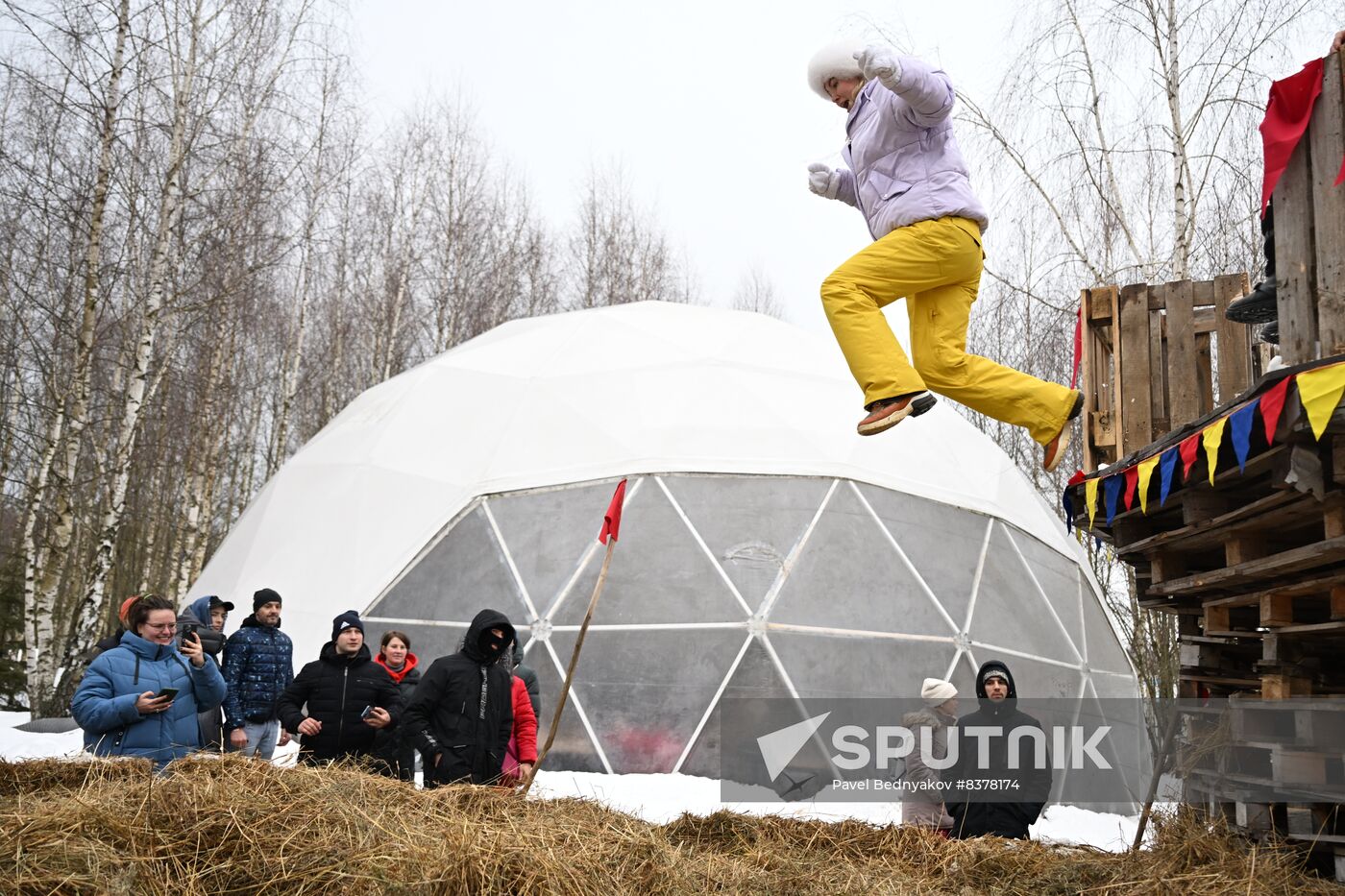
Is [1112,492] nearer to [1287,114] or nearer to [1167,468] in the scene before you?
[1167,468]

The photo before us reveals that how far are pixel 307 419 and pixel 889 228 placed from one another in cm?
2686

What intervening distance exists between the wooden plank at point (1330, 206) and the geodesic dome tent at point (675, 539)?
246 inches

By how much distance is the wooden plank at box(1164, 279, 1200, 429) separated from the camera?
18.9 feet

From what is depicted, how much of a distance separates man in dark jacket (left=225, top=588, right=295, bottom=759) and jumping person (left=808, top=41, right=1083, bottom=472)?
5356 mm

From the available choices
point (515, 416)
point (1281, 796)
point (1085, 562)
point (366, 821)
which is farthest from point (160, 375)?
point (1281, 796)

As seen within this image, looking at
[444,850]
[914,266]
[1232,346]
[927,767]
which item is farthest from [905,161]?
[927,767]

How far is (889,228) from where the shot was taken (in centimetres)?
411

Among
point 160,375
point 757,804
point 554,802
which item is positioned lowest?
point 757,804

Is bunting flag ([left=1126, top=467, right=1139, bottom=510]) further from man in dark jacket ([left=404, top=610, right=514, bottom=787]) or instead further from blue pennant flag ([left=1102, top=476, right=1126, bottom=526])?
man in dark jacket ([left=404, top=610, right=514, bottom=787])

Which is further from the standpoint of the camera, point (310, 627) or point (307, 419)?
point (307, 419)

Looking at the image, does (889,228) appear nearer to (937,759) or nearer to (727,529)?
(937,759)

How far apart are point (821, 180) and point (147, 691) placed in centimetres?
384

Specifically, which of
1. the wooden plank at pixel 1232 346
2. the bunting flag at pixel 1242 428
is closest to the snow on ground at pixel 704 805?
the wooden plank at pixel 1232 346

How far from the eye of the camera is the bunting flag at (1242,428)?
3.70 meters
